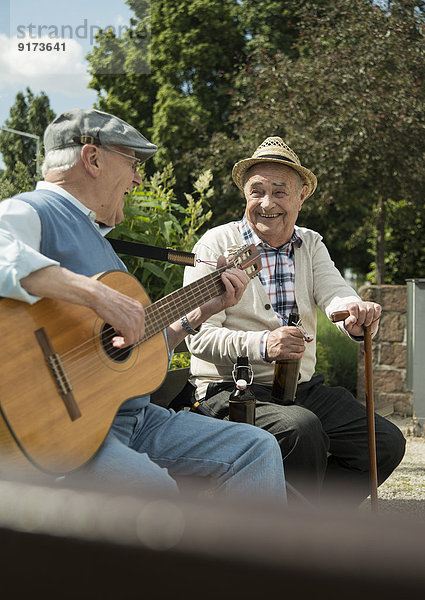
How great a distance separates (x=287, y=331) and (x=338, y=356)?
207 inches

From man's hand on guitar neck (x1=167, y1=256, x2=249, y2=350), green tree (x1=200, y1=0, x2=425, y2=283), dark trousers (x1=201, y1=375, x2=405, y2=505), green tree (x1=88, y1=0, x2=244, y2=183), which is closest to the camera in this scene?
man's hand on guitar neck (x1=167, y1=256, x2=249, y2=350)

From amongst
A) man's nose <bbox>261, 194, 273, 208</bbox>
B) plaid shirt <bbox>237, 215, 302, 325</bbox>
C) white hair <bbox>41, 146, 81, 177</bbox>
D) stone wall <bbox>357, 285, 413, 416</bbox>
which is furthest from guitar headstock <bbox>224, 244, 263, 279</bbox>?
stone wall <bbox>357, 285, 413, 416</bbox>

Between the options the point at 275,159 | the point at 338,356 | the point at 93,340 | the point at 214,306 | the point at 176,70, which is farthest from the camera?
the point at 176,70

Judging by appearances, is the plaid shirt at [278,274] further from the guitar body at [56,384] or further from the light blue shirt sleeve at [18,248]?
the light blue shirt sleeve at [18,248]

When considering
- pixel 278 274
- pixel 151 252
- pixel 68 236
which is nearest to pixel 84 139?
pixel 68 236

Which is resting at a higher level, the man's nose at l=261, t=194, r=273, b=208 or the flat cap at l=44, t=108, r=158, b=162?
the flat cap at l=44, t=108, r=158, b=162

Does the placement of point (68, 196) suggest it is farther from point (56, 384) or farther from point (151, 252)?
point (56, 384)

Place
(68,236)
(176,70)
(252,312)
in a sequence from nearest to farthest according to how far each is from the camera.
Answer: (68,236), (252,312), (176,70)

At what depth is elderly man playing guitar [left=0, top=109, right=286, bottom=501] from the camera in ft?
5.35

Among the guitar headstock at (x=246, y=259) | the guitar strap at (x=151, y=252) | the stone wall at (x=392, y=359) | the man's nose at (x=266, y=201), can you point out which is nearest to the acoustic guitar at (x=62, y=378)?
the guitar strap at (x=151, y=252)

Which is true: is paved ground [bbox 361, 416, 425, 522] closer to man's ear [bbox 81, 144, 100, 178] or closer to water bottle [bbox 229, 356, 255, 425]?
water bottle [bbox 229, 356, 255, 425]

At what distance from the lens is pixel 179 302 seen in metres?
2.30

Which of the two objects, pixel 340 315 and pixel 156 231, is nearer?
pixel 340 315

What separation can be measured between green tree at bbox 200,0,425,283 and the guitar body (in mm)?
10272
